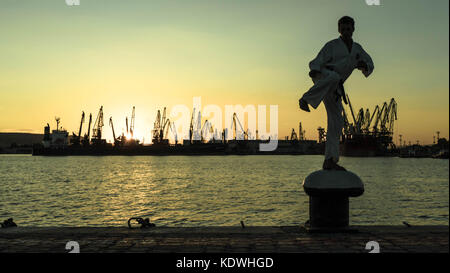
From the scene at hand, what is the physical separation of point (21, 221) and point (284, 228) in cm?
1634

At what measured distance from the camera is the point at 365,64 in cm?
731

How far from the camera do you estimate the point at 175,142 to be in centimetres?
18288

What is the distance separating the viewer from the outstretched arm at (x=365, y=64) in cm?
732

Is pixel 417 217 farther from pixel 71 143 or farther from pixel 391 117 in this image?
pixel 71 143

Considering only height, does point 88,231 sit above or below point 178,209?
above

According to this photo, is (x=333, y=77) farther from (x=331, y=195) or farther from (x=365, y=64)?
(x=331, y=195)

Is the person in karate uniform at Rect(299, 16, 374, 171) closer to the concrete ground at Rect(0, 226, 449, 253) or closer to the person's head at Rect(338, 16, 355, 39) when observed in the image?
the person's head at Rect(338, 16, 355, 39)

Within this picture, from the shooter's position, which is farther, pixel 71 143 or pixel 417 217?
pixel 71 143

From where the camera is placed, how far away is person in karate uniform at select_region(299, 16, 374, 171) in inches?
280

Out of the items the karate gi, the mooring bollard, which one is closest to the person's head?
the karate gi

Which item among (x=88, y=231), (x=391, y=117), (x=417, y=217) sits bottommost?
(x=417, y=217)

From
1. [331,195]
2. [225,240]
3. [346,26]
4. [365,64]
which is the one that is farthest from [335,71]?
[225,240]

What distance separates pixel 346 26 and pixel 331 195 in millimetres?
2580
